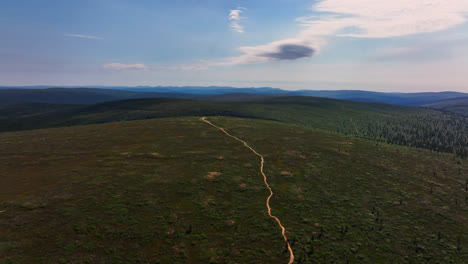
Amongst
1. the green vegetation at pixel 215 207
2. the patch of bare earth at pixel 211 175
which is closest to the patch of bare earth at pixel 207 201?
the green vegetation at pixel 215 207

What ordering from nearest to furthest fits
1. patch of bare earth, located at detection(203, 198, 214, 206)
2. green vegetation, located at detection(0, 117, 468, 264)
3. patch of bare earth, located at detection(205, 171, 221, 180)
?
green vegetation, located at detection(0, 117, 468, 264), patch of bare earth, located at detection(203, 198, 214, 206), patch of bare earth, located at detection(205, 171, 221, 180)

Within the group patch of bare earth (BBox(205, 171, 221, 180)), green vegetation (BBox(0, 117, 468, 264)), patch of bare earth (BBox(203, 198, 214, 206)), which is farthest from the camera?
patch of bare earth (BBox(205, 171, 221, 180))

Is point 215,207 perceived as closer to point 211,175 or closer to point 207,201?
point 207,201

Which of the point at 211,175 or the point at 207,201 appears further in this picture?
the point at 211,175

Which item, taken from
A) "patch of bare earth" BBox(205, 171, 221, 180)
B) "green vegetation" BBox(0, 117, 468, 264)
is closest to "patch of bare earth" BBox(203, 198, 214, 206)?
"green vegetation" BBox(0, 117, 468, 264)

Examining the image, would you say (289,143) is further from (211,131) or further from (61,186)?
(61,186)

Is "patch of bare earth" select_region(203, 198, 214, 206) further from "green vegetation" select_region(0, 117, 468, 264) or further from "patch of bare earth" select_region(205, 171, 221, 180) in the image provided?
"patch of bare earth" select_region(205, 171, 221, 180)

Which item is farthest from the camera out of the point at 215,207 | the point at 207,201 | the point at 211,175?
the point at 211,175

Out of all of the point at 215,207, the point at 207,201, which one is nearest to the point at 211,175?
the point at 207,201

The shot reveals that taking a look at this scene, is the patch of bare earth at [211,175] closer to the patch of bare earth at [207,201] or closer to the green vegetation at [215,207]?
the green vegetation at [215,207]
